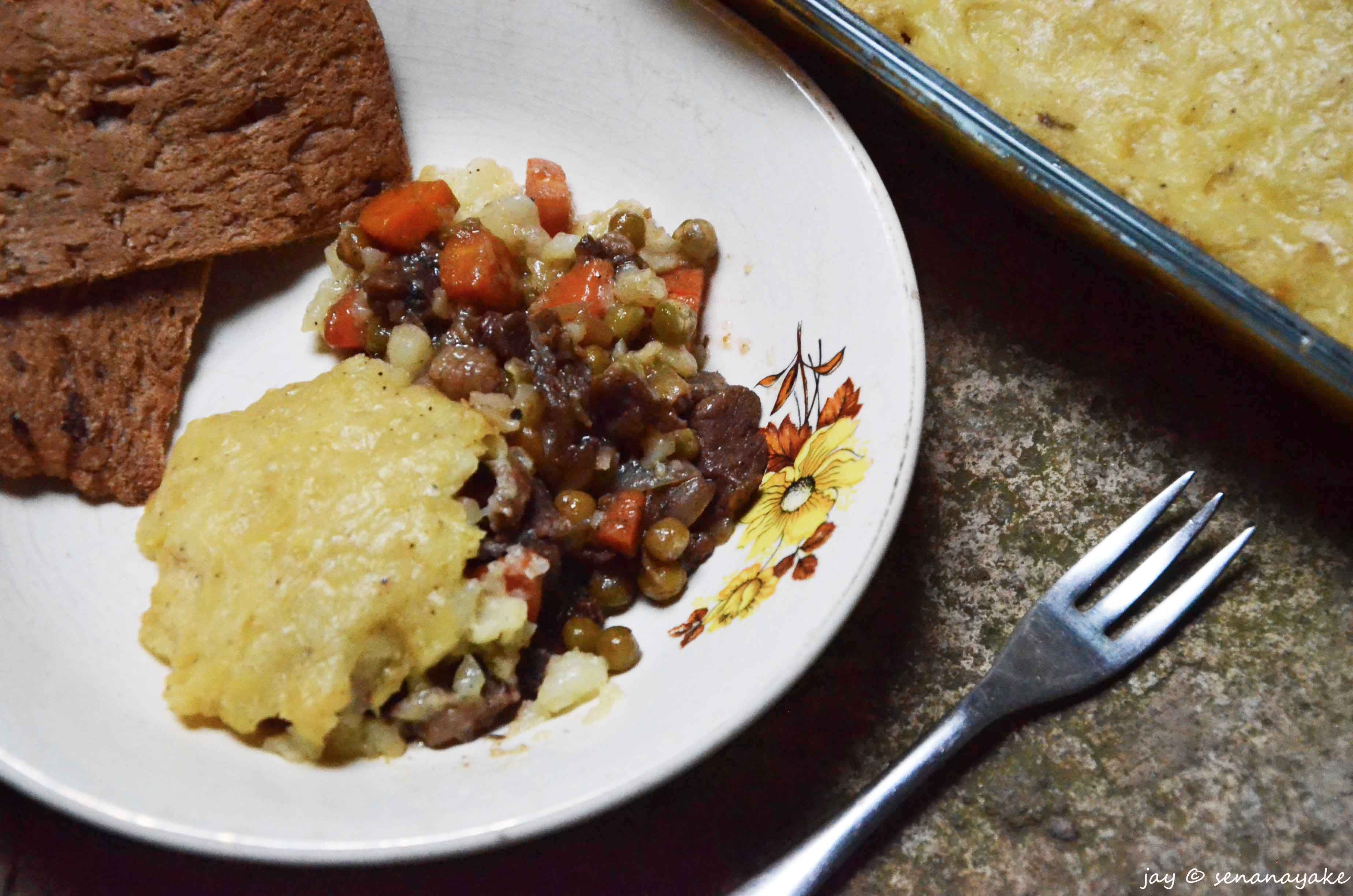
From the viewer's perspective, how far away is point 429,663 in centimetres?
197

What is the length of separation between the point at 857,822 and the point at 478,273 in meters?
1.48

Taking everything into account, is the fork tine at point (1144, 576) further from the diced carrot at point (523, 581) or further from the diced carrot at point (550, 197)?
the diced carrot at point (550, 197)

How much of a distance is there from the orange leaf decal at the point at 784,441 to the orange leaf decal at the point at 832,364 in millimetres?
131

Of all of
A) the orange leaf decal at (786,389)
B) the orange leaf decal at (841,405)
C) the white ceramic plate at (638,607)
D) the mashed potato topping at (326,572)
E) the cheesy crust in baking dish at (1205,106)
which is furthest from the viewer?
the orange leaf decal at (786,389)

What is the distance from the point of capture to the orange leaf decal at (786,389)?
238 cm

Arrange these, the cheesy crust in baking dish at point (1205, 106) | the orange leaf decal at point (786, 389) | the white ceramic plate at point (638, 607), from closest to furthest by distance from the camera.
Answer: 1. the white ceramic plate at point (638, 607)
2. the cheesy crust in baking dish at point (1205, 106)
3. the orange leaf decal at point (786, 389)

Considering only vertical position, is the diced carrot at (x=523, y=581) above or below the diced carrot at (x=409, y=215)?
below

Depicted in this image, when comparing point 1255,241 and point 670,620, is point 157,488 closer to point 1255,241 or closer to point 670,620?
point 670,620

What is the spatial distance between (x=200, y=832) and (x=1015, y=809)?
168cm

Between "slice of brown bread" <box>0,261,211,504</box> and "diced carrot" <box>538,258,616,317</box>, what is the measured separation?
949mm

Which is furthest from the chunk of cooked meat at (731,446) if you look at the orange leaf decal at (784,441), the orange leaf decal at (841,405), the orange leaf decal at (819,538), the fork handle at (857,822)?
the fork handle at (857,822)

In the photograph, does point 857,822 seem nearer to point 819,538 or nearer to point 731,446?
point 819,538

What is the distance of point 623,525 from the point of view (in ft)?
7.22

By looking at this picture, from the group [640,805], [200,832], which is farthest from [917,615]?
[200,832]
